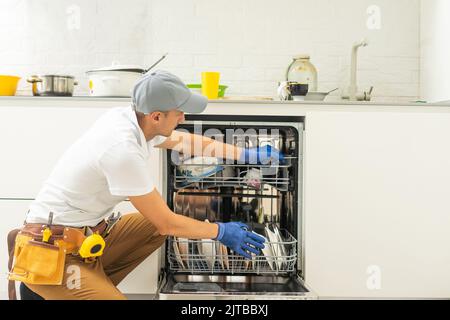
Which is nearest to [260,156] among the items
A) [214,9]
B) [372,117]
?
[372,117]

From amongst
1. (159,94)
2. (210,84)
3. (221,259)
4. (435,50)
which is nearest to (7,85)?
(210,84)

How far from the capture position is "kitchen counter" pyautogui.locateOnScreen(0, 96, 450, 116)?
2150mm

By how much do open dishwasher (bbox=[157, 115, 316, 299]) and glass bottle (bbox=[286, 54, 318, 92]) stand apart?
0.45m

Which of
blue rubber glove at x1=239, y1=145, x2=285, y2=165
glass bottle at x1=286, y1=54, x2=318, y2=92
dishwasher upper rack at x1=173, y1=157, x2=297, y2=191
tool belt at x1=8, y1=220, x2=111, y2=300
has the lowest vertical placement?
tool belt at x1=8, y1=220, x2=111, y2=300

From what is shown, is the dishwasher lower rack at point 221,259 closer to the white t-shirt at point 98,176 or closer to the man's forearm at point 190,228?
the man's forearm at point 190,228

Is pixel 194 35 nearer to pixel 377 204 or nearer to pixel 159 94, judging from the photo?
pixel 159 94

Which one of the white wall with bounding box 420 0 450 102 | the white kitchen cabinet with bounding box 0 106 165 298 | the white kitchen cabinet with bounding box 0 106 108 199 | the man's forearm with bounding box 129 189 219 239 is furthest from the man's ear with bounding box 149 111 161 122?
the white wall with bounding box 420 0 450 102

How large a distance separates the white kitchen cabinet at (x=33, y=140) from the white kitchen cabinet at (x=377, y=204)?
1021mm

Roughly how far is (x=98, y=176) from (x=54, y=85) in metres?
0.81

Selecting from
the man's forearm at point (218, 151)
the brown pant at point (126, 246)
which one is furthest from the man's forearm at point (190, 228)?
the man's forearm at point (218, 151)

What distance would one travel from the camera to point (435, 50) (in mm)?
2666

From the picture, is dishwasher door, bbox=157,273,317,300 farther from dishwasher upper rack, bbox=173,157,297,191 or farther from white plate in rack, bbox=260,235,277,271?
dishwasher upper rack, bbox=173,157,297,191

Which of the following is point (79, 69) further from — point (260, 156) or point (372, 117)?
point (372, 117)
